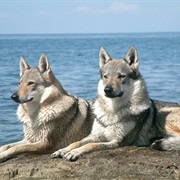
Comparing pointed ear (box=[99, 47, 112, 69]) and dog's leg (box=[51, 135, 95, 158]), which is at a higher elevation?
pointed ear (box=[99, 47, 112, 69])

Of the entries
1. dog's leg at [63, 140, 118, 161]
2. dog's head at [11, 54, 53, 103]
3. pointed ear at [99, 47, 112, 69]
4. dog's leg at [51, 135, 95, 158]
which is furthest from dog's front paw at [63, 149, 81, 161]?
pointed ear at [99, 47, 112, 69]

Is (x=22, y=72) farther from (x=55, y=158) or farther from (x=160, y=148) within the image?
(x=160, y=148)

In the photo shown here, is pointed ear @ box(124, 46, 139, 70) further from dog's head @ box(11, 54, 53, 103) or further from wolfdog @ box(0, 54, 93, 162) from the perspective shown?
dog's head @ box(11, 54, 53, 103)

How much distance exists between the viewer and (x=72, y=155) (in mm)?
8297

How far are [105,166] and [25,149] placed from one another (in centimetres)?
180

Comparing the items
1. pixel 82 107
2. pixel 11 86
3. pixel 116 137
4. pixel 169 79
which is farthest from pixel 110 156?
pixel 169 79

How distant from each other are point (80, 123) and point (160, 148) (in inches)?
74.8

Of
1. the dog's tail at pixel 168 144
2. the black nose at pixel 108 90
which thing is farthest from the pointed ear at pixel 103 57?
the dog's tail at pixel 168 144

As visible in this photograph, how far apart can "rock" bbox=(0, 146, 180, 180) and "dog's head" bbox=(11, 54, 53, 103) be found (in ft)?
3.95

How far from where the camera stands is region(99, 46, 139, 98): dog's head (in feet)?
28.5

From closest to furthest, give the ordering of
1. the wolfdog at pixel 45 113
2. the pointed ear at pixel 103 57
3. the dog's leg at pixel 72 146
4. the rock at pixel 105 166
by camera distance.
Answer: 1. the rock at pixel 105 166
2. the dog's leg at pixel 72 146
3. the wolfdog at pixel 45 113
4. the pointed ear at pixel 103 57

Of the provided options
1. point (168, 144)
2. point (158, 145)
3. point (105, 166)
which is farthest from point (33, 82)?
point (168, 144)

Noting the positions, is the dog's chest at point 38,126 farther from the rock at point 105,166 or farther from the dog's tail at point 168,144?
the dog's tail at point 168,144

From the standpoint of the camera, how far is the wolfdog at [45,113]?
9297mm
